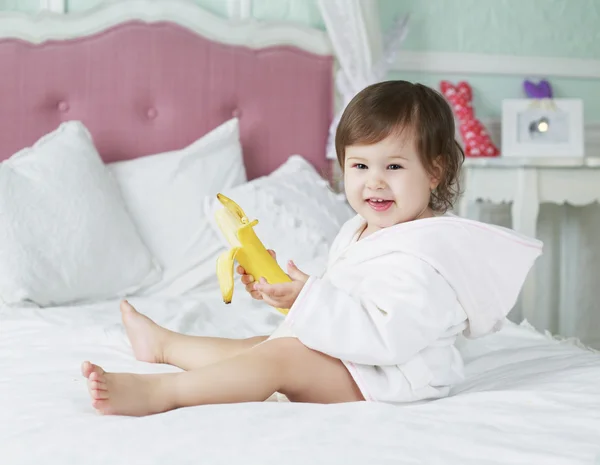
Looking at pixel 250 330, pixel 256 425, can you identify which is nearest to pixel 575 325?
pixel 250 330

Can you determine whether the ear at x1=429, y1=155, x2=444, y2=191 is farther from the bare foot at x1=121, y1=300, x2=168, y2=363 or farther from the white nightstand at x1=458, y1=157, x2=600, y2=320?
the white nightstand at x1=458, y1=157, x2=600, y2=320

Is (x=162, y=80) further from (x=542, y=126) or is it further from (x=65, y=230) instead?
(x=542, y=126)

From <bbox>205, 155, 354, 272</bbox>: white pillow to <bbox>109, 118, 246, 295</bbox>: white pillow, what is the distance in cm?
7

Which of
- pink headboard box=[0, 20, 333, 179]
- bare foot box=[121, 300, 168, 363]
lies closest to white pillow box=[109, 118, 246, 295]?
pink headboard box=[0, 20, 333, 179]

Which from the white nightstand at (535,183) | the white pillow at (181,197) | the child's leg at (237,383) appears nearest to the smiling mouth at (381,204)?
the child's leg at (237,383)

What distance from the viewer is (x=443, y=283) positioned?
1.15m

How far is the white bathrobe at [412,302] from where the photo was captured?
3.61ft

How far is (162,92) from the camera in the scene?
2348 millimetres

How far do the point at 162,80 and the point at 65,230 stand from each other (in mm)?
630

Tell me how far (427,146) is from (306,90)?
50.3 inches

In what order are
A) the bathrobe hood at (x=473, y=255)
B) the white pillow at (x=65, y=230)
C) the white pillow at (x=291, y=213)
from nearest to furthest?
the bathrobe hood at (x=473, y=255), the white pillow at (x=65, y=230), the white pillow at (x=291, y=213)

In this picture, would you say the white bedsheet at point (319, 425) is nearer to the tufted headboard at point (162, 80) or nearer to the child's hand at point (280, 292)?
the child's hand at point (280, 292)

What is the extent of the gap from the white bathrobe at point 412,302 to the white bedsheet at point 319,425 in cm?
7

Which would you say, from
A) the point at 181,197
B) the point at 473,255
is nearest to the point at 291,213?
the point at 181,197
